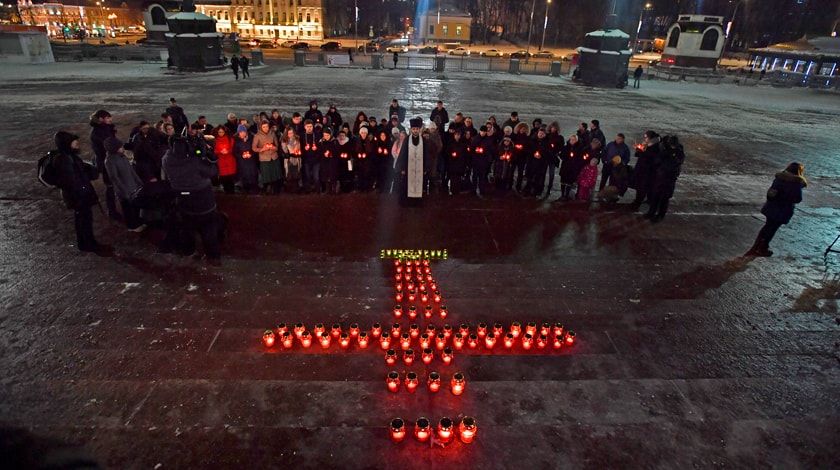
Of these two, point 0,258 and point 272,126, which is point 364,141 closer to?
point 272,126

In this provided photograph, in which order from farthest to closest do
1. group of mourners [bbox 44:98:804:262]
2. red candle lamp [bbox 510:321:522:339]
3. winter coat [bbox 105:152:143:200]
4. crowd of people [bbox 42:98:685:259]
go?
crowd of people [bbox 42:98:685:259] → group of mourners [bbox 44:98:804:262] → winter coat [bbox 105:152:143:200] → red candle lamp [bbox 510:321:522:339]

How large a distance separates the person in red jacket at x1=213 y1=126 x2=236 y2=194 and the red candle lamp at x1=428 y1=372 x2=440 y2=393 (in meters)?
6.71

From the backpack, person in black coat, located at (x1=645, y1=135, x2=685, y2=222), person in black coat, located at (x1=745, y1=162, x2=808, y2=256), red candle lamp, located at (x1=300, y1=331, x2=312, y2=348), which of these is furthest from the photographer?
person in black coat, located at (x1=745, y1=162, x2=808, y2=256)

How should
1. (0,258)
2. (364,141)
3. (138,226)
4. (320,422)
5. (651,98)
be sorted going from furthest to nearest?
(651,98) < (364,141) < (138,226) < (0,258) < (320,422)

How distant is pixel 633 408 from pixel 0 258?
8.32 metres

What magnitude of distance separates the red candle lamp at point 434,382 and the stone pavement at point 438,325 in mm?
130

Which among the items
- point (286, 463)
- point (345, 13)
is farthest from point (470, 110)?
point (345, 13)

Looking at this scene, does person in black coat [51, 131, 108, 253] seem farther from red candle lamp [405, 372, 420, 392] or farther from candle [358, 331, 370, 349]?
red candle lamp [405, 372, 420, 392]

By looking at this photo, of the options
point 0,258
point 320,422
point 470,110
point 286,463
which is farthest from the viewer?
point 470,110

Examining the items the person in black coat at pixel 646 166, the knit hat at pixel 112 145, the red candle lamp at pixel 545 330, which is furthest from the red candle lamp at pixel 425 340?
the person in black coat at pixel 646 166

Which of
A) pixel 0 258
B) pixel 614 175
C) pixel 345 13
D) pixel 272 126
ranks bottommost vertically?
pixel 0 258

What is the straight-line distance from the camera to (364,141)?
9242 mm

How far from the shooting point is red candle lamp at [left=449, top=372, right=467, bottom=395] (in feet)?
13.1

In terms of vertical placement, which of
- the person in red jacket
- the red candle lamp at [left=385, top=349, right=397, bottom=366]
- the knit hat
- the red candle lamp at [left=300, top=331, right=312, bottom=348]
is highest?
the knit hat
